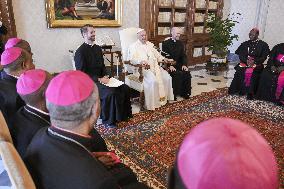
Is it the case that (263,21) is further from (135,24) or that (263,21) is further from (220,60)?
(135,24)

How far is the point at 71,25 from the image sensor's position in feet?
18.7

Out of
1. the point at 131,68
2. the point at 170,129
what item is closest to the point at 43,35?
the point at 131,68

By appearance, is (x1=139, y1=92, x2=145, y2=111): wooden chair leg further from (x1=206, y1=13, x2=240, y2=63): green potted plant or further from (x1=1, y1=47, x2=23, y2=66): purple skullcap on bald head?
(x1=206, y1=13, x2=240, y2=63): green potted plant

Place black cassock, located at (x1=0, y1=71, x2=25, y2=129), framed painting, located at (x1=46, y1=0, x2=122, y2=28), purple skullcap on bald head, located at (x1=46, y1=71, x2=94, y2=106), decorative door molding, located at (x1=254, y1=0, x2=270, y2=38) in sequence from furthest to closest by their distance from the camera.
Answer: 1. decorative door molding, located at (x1=254, y1=0, x2=270, y2=38)
2. framed painting, located at (x1=46, y1=0, x2=122, y2=28)
3. black cassock, located at (x1=0, y1=71, x2=25, y2=129)
4. purple skullcap on bald head, located at (x1=46, y1=71, x2=94, y2=106)

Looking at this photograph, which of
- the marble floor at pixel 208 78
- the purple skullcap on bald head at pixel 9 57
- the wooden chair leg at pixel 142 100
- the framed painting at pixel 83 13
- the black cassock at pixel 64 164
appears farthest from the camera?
the marble floor at pixel 208 78

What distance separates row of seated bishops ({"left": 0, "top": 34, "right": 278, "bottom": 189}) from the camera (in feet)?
1.78

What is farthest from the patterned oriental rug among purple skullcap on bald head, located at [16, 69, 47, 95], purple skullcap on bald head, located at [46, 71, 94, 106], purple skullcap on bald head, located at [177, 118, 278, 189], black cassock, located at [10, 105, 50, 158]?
purple skullcap on bald head, located at [177, 118, 278, 189]

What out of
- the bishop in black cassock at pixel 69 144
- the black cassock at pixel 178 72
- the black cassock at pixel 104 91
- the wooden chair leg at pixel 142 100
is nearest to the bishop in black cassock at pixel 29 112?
the bishop in black cassock at pixel 69 144

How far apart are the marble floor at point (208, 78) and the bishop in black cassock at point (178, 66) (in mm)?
210

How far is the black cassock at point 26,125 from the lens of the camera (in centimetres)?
177

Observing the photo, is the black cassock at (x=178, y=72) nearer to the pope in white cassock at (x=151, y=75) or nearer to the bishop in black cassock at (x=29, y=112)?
the pope in white cassock at (x=151, y=75)

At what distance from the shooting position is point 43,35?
5492 millimetres

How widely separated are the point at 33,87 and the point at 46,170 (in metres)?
0.79

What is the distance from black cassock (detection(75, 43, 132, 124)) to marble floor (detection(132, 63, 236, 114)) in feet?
2.83
